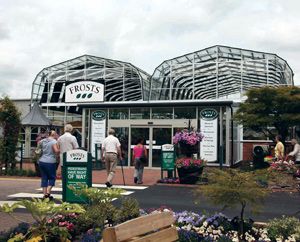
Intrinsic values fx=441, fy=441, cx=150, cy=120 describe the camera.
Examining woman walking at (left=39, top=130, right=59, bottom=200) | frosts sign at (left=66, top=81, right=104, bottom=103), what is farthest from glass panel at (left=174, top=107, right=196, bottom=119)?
woman walking at (left=39, top=130, right=59, bottom=200)

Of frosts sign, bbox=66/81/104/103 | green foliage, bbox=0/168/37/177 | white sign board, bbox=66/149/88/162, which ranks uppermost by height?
frosts sign, bbox=66/81/104/103

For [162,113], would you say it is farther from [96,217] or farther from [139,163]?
[96,217]

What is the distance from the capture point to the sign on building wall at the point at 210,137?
20.2 m

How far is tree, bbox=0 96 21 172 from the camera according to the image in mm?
17328

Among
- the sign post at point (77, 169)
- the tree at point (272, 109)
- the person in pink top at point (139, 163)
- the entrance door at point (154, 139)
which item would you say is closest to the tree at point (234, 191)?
the sign post at point (77, 169)

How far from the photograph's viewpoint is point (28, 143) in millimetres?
27828

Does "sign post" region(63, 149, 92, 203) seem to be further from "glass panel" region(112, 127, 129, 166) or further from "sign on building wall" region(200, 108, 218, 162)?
"glass panel" region(112, 127, 129, 166)

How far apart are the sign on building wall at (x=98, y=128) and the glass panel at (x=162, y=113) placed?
2668 millimetres

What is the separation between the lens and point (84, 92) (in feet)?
88.4

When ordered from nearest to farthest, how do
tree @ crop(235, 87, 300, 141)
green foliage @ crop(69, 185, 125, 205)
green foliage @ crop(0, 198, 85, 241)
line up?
green foliage @ crop(0, 198, 85, 241) → green foliage @ crop(69, 185, 125, 205) → tree @ crop(235, 87, 300, 141)

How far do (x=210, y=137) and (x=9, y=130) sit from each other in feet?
28.9

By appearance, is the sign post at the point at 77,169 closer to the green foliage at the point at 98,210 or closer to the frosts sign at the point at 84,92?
the green foliage at the point at 98,210

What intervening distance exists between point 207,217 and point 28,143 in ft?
77.0

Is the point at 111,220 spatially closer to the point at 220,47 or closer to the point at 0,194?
the point at 0,194
